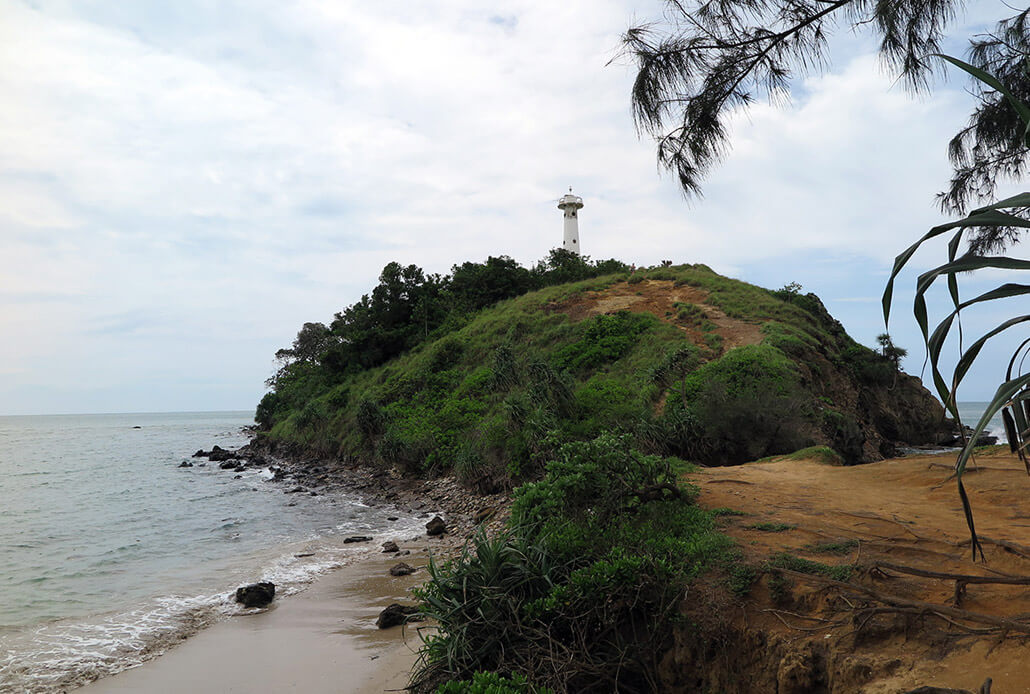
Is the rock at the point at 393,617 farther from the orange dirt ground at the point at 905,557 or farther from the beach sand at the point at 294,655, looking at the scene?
the orange dirt ground at the point at 905,557

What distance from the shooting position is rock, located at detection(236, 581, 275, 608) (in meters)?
8.62

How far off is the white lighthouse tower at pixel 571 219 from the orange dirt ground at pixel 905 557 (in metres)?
41.2

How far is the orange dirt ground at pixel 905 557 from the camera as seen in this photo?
3.29 meters

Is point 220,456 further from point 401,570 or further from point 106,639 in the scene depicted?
point 106,639

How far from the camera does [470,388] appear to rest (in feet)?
76.0

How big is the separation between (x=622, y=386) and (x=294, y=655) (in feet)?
41.6

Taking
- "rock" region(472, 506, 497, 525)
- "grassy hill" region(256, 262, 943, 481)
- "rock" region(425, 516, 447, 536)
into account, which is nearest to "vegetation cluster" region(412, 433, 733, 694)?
"grassy hill" region(256, 262, 943, 481)

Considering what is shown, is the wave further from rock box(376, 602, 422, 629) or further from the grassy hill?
the grassy hill

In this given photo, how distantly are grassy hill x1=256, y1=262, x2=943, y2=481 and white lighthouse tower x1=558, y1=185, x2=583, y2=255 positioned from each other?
1681cm

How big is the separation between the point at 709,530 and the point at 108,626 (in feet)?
26.1

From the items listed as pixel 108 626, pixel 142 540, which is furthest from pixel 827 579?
pixel 142 540

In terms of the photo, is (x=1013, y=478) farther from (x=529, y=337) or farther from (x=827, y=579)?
(x=529, y=337)

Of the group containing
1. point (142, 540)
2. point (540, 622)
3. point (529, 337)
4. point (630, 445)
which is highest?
point (529, 337)

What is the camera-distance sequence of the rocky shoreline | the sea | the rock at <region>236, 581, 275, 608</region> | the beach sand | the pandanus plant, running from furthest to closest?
the rocky shoreline
the rock at <region>236, 581, 275, 608</region>
the sea
the beach sand
the pandanus plant
